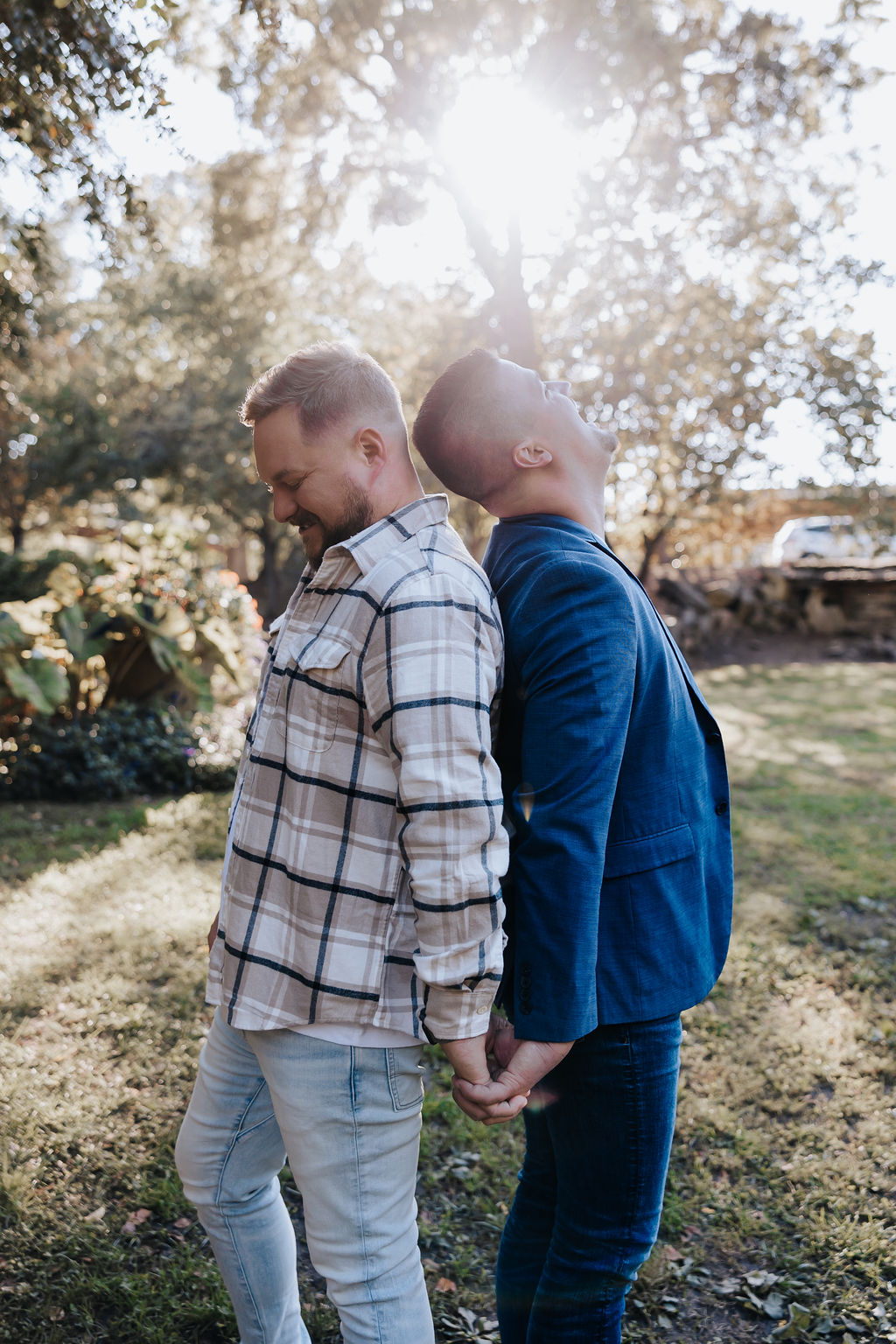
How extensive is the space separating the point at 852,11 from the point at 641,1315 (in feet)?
37.0

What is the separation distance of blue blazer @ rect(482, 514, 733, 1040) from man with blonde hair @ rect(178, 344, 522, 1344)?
0.29ft

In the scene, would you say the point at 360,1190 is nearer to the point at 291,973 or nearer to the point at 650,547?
the point at 291,973

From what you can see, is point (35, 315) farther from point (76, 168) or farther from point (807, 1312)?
point (807, 1312)

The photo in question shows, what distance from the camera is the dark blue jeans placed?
1465mm

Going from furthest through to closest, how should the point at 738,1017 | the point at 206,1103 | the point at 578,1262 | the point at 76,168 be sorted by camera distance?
the point at 738,1017 → the point at 76,168 → the point at 206,1103 → the point at 578,1262

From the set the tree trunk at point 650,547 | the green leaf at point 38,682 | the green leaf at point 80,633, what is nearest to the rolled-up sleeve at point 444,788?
the green leaf at point 38,682

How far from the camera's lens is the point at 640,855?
4.81ft

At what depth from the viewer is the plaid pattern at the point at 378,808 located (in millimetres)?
1283

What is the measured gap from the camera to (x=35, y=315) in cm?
441

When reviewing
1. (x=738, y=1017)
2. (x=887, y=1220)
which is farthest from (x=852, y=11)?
(x=887, y=1220)

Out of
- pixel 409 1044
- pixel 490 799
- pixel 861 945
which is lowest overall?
pixel 861 945

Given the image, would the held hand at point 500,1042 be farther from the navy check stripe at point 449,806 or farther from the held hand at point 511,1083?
the navy check stripe at point 449,806

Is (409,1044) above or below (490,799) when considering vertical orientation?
below

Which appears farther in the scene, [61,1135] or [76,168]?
[76,168]
